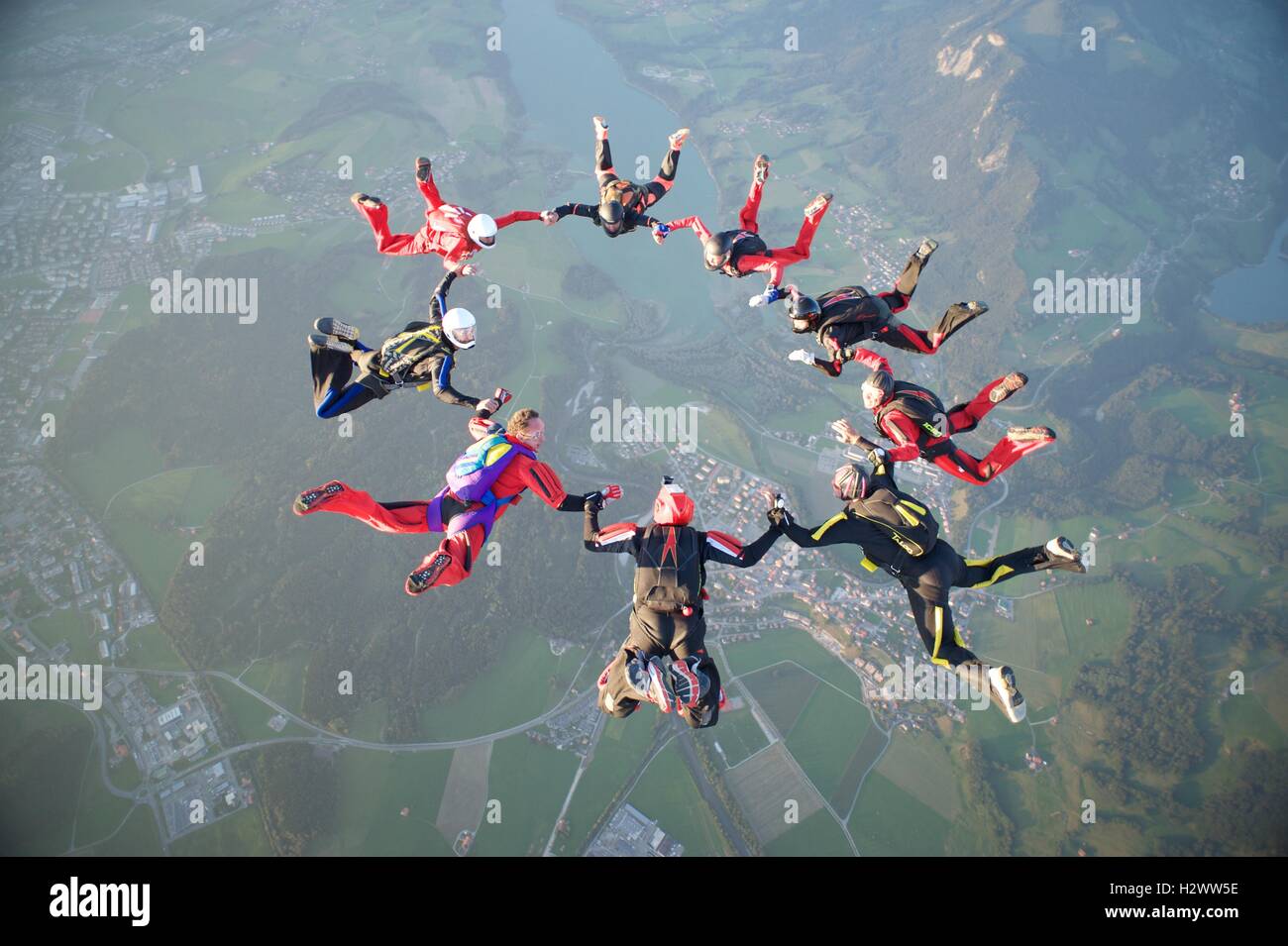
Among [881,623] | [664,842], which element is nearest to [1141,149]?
[881,623]

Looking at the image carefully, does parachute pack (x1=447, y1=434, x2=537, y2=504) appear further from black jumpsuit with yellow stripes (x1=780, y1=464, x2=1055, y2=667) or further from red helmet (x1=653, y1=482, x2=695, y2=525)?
black jumpsuit with yellow stripes (x1=780, y1=464, x2=1055, y2=667)

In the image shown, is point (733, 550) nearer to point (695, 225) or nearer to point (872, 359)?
point (872, 359)

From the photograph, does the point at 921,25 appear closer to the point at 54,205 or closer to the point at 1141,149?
the point at 1141,149

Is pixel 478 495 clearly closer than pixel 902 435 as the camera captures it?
Yes

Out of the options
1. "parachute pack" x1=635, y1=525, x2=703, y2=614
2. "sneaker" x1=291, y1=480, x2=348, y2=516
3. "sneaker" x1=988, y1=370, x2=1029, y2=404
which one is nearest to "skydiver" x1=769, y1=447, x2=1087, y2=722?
"parachute pack" x1=635, y1=525, x2=703, y2=614

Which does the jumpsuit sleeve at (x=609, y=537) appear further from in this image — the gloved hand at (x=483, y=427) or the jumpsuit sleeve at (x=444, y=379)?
the jumpsuit sleeve at (x=444, y=379)

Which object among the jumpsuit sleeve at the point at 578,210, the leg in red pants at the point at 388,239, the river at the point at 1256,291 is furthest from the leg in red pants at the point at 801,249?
the river at the point at 1256,291

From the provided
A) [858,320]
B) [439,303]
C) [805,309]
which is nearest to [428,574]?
[439,303]

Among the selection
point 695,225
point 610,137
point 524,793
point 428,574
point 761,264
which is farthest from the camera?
point 610,137
